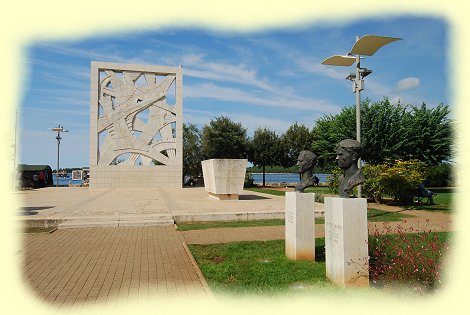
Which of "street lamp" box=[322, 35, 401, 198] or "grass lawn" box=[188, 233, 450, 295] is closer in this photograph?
"grass lawn" box=[188, 233, 450, 295]

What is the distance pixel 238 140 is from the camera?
38844mm

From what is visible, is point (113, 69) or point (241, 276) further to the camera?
point (113, 69)

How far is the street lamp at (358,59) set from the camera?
11392 mm

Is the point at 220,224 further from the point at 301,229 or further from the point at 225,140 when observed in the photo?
the point at 225,140

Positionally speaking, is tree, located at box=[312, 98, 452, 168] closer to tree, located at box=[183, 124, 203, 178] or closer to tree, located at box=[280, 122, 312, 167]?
tree, located at box=[280, 122, 312, 167]

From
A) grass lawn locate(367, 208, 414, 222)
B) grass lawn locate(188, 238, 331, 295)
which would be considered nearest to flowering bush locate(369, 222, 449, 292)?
grass lawn locate(188, 238, 331, 295)

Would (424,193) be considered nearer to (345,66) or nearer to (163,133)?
(345,66)

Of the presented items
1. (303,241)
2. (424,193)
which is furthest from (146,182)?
(303,241)

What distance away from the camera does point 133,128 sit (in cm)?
3005

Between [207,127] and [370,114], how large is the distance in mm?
19398

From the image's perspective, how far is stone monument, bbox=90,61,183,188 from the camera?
29.3 meters

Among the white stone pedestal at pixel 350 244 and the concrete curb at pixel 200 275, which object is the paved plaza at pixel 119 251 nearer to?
the concrete curb at pixel 200 275

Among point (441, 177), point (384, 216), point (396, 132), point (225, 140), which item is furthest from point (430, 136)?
point (225, 140)

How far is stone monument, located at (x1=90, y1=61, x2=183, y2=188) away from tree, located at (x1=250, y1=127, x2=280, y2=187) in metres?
10.7
